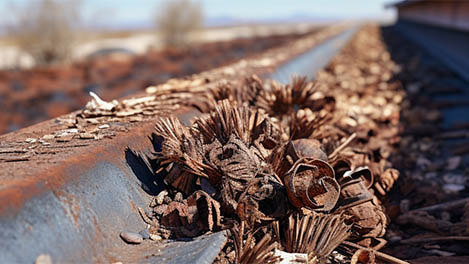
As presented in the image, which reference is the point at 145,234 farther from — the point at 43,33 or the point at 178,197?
the point at 43,33

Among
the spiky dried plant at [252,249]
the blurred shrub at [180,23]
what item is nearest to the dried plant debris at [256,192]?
the spiky dried plant at [252,249]

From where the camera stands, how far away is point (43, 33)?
1777cm

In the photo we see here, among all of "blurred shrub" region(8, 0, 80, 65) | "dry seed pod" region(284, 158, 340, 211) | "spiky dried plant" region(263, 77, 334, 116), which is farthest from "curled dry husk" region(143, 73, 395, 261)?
"blurred shrub" region(8, 0, 80, 65)

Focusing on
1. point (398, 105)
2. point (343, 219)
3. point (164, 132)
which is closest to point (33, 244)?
point (164, 132)

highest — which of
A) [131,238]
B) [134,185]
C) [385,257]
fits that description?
[134,185]

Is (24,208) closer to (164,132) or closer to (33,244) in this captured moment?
(33,244)

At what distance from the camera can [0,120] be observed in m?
5.88

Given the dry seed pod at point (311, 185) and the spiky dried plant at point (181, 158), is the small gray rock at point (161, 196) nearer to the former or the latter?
the spiky dried plant at point (181, 158)

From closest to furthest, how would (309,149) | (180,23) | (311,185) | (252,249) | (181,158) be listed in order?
(252,249)
(311,185)
(181,158)
(309,149)
(180,23)

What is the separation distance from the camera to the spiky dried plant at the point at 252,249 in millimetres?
1507

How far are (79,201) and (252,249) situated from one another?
545mm

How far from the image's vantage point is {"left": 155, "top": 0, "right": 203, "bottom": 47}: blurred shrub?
29578 mm

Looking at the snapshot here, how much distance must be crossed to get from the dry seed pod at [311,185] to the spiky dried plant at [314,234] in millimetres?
47

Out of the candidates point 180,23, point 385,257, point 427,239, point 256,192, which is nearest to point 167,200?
point 256,192
